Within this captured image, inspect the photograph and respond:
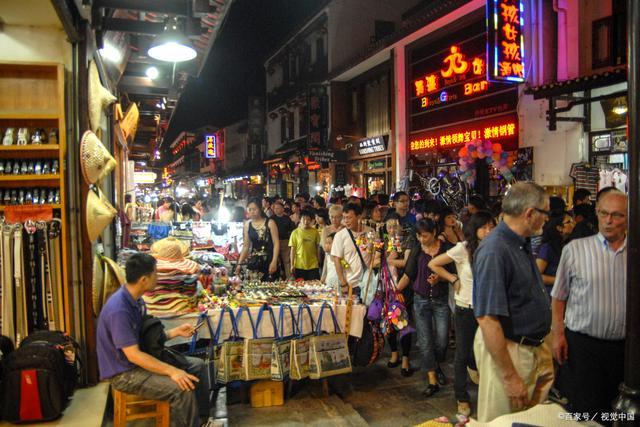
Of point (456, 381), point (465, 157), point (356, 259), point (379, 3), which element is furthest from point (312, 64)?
point (456, 381)

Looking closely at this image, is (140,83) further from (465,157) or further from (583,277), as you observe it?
(583,277)

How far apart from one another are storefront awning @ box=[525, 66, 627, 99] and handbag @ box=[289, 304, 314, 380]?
7.34 metres

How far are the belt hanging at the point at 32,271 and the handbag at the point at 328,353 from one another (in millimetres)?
3001

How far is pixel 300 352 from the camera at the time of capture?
18.7 ft

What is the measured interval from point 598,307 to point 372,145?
56.2 ft

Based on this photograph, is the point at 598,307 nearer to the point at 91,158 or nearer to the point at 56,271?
the point at 91,158

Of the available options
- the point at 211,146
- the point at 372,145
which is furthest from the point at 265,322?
the point at 211,146

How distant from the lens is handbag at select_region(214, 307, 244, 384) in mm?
5504

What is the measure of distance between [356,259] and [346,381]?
1659mm

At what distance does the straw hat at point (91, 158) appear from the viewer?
5.19 m

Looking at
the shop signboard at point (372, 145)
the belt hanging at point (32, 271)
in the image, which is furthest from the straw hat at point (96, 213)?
the shop signboard at point (372, 145)

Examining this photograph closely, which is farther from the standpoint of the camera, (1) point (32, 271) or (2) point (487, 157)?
(2) point (487, 157)

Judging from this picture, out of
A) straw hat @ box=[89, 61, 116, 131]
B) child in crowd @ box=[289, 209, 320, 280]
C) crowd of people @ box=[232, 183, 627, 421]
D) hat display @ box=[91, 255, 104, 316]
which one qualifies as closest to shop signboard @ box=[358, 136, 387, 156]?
child in crowd @ box=[289, 209, 320, 280]

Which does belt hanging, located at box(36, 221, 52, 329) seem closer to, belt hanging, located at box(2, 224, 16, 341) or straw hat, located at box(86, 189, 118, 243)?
belt hanging, located at box(2, 224, 16, 341)
